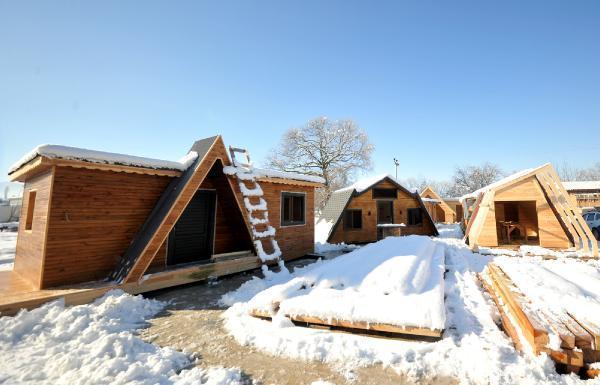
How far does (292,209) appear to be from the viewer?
421 inches

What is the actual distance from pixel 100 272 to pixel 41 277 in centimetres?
103

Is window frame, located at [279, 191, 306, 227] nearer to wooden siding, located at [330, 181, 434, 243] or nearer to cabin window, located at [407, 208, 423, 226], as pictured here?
wooden siding, located at [330, 181, 434, 243]

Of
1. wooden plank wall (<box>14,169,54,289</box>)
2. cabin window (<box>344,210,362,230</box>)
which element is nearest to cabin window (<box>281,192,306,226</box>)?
cabin window (<box>344,210,362,230</box>)

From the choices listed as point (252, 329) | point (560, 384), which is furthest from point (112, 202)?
point (560, 384)

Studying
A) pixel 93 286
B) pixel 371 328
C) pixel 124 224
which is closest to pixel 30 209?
pixel 124 224

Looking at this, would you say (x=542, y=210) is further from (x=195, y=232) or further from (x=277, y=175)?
(x=195, y=232)

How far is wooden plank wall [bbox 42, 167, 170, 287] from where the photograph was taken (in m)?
5.64

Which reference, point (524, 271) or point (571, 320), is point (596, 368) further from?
point (524, 271)

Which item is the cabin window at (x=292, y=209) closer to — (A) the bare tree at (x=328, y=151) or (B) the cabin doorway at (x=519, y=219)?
(B) the cabin doorway at (x=519, y=219)

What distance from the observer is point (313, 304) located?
4.38 meters

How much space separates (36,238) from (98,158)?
7.93ft

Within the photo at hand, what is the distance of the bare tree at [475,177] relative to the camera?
52.1 meters

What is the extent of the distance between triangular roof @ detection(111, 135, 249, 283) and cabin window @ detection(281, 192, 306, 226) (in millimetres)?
3297

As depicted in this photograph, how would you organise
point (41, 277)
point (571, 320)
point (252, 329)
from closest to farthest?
point (571, 320) → point (252, 329) → point (41, 277)
